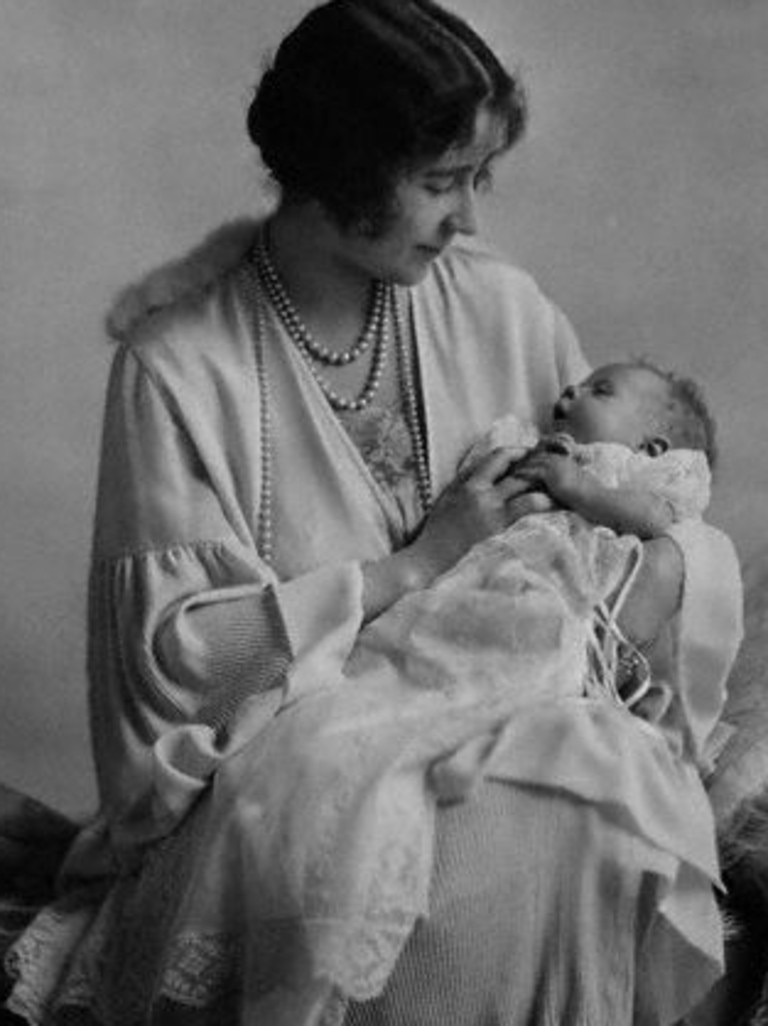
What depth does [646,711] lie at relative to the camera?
2.36 meters

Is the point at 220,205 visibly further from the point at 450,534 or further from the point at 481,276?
the point at 450,534

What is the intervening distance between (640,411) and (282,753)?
51 cm

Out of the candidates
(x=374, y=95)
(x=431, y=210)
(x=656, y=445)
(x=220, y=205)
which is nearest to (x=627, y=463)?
(x=656, y=445)

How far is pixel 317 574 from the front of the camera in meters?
2.36

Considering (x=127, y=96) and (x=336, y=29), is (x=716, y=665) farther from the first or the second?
(x=127, y=96)

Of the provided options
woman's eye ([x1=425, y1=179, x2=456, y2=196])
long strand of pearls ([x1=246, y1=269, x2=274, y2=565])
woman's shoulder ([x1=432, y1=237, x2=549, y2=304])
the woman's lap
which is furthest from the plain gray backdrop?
the woman's lap

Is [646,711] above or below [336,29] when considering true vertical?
below

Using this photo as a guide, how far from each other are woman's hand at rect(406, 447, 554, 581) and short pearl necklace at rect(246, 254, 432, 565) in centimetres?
7

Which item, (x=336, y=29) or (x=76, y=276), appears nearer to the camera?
(x=336, y=29)

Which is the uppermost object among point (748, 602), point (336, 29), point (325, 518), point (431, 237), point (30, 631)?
point (336, 29)

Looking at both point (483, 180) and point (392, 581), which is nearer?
point (392, 581)

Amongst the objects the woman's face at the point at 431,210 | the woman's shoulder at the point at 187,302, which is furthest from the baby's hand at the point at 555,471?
the woman's shoulder at the point at 187,302

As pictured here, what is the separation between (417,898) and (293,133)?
2.47ft

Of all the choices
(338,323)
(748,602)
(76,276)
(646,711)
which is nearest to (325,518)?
(338,323)
